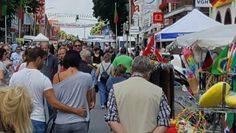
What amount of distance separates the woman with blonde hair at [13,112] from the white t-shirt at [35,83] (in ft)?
11.0

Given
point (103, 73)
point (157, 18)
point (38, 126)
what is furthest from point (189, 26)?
point (157, 18)

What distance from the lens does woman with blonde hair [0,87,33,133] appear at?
3.39 m

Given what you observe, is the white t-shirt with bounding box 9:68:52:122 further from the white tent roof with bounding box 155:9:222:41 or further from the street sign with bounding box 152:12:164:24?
the street sign with bounding box 152:12:164:24

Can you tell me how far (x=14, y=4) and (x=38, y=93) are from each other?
32063mm

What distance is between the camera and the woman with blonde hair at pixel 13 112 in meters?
3.39

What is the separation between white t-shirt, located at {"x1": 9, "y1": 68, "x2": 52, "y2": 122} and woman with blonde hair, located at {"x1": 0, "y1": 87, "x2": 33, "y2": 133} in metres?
3.34

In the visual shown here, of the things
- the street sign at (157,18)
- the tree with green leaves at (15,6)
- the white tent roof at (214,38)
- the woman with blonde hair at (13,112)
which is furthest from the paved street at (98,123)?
the street sign at (157,18)

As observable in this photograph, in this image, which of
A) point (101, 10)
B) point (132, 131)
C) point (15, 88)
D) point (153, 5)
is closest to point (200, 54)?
point (132, 131)

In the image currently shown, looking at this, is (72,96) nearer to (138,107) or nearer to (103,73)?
(138,107)

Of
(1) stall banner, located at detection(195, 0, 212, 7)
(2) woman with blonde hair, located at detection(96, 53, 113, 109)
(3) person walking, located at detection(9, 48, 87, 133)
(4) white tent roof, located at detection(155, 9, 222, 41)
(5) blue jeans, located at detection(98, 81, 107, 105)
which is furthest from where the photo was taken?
(1) stall banner, located at detection(195, 0, 212, 7)

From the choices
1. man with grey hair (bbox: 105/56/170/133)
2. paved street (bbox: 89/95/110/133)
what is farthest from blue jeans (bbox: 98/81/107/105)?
man with grey hair (bbox: 105/56/170/133)

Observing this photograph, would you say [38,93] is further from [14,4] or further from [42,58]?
[14,4]

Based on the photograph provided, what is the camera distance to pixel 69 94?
690 cm

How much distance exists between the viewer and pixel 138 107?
546 centimetres
